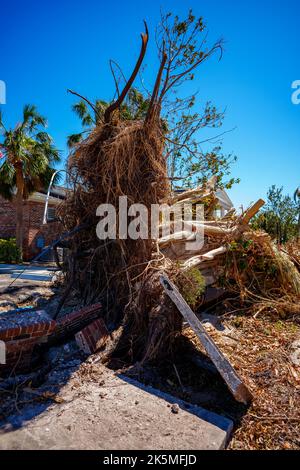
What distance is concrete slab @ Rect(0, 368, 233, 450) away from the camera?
6.33 ft

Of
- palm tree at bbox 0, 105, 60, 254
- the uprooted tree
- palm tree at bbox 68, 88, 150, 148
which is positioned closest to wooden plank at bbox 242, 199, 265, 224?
the uprooted tree

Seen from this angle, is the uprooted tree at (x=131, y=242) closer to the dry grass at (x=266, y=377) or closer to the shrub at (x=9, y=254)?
the dry grass at (x=266, y=377)

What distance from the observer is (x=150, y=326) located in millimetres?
3398

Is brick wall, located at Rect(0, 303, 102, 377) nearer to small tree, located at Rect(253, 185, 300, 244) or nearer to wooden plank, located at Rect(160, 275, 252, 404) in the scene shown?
wooden plank, located at Rect(160, 275, 252, 404)

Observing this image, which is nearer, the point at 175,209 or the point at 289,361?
the point at 289,361

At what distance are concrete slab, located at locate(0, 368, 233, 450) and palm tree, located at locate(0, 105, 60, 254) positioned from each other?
44.9 ft

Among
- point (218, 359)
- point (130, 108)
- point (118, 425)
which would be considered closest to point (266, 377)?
point (218, 359)

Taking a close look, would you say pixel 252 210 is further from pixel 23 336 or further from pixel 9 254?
pixel 9 254

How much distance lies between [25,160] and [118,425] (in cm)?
1428

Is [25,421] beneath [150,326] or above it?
beneath

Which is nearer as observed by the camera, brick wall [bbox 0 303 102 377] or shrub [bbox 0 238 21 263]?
brick wall [bbox 0 303 102 377]
